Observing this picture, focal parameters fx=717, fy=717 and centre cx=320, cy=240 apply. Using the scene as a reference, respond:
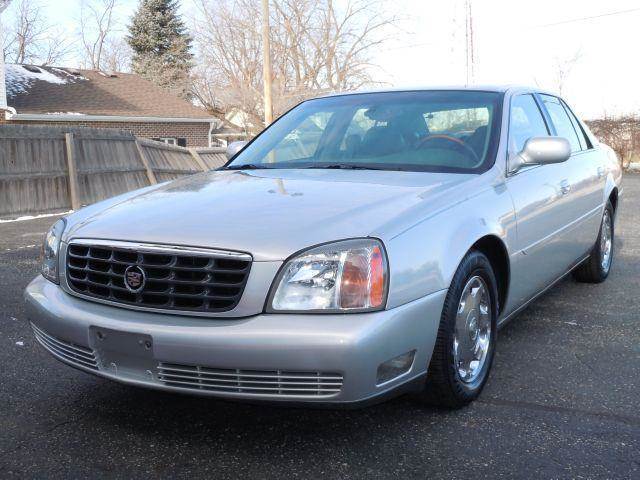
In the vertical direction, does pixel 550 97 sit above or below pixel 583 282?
above

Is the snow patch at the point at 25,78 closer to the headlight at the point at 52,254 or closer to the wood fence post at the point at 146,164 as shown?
the wood fence post at the point at 146,164

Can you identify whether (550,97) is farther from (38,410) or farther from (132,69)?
(132,69)

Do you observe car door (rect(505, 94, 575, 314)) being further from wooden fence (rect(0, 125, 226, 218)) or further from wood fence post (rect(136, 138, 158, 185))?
wood fence post (rect(136, 138, 158, 185))

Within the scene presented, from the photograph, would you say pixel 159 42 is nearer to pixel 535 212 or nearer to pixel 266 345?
pixel 535 212

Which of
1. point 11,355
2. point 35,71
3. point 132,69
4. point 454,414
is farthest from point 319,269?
point 132,69

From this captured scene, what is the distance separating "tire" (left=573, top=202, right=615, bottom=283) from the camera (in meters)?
5.69

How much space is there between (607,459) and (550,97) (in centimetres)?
316

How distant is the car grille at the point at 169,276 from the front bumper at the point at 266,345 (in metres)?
0.06

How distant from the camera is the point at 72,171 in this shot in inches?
508

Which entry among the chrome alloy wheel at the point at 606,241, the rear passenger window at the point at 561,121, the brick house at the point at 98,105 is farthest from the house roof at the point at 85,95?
the rear passenger window at the point at 561,121

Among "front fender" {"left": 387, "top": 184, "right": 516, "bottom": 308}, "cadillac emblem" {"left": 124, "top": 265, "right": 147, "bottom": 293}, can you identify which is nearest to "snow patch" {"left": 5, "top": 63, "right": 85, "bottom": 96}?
"cadillac emblem" {"left": 124, "top": 265, "right": 147, "bottom": 293}

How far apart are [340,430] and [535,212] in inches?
66.3

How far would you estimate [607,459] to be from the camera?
2.77 m

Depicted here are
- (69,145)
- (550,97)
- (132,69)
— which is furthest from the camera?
(132,69)
